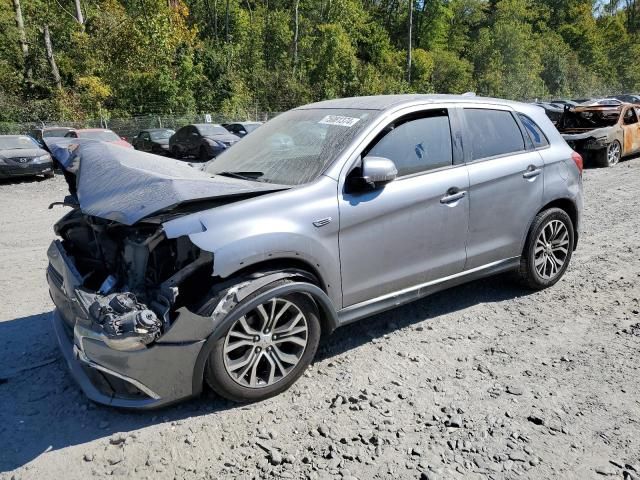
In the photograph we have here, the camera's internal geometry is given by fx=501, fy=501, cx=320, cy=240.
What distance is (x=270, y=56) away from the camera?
43.0 metres

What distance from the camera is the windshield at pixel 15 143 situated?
14602mm

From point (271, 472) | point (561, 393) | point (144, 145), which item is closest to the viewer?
point (271, 472)

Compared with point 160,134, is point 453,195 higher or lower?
higher

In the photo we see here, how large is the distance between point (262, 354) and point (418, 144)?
1.90 m

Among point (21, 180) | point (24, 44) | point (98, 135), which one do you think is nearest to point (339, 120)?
point (21, 180)

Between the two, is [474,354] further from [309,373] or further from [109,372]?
[109,372]

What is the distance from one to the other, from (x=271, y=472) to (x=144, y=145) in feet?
71.5

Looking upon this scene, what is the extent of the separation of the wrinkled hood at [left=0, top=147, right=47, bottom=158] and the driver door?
1388 cm

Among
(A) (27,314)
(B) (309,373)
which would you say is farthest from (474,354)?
(A) (27,314)

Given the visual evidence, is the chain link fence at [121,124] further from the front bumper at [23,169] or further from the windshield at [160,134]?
the front bumper at [23,169]

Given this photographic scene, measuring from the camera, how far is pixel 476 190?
3.92 metres

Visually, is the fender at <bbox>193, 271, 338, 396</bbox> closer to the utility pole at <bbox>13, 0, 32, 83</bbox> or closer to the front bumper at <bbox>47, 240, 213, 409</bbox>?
the front bumper at <bbox>47, 240, 213, 409</bbox>

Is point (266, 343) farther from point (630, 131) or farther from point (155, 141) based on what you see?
point (155, 141)

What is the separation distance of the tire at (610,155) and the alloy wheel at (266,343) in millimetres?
12576
